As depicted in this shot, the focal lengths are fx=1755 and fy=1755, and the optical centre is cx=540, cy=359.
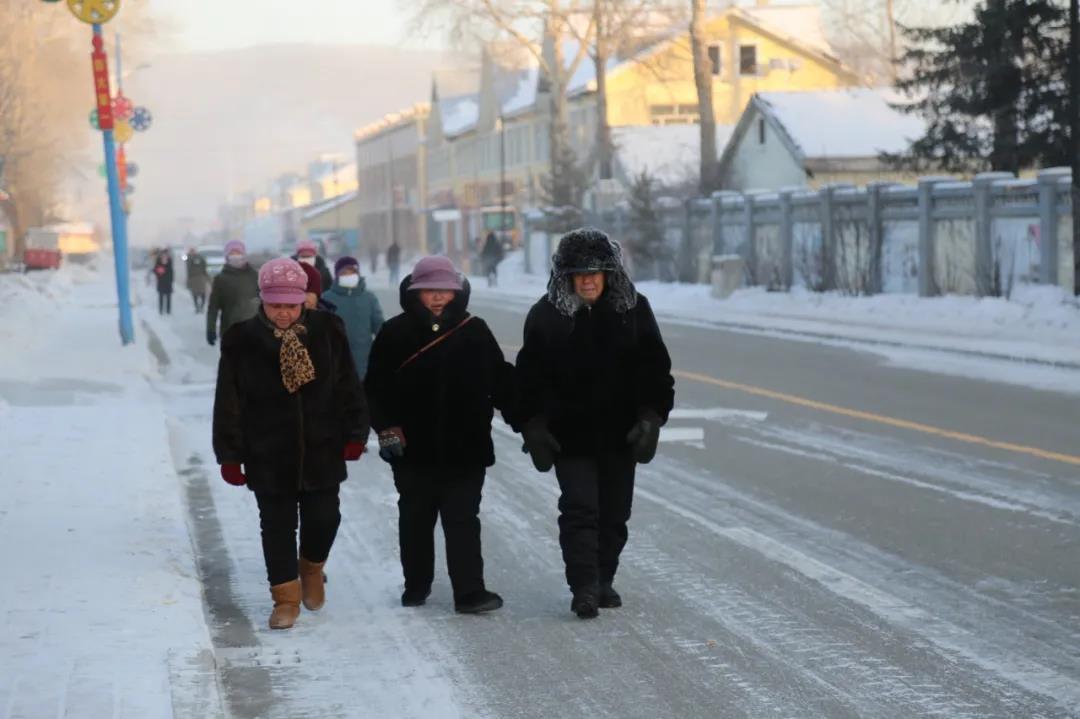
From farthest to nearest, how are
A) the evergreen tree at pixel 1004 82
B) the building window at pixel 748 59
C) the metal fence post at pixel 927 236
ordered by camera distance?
1. the building window at pixel 748 59
2. the evergreen tree at pixel 1004 82
3. the metal fence post at pixel 927 236

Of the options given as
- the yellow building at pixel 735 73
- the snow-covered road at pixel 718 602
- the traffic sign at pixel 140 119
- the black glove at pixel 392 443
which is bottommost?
the snow-covered road at pixel 718 602

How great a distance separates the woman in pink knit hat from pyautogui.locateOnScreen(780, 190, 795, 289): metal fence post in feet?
103

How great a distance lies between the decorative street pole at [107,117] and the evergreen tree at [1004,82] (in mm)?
16320

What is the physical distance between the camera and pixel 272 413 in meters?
7.46

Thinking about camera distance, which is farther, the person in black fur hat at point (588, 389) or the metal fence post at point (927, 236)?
the metal fence post at point (927, 236)

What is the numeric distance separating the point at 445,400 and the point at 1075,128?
2090 centimetres

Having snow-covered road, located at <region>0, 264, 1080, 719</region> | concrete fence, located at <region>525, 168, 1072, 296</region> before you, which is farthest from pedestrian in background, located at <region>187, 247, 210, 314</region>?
snow-covered road, located at <region>0, 264, 1080, 719</region>

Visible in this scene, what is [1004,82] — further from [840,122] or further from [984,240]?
[840,122]

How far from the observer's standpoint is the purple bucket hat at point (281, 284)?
739 cm

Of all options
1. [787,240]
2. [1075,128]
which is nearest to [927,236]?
A: [1075,128]

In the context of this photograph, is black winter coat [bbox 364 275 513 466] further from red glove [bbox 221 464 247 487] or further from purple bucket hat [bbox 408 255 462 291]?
red glove [bbox 221 464 247 487]

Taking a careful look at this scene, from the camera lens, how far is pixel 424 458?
7867mm

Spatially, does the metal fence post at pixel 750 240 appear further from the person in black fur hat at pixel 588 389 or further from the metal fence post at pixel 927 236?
the person in black fur hat at pixel 588 389

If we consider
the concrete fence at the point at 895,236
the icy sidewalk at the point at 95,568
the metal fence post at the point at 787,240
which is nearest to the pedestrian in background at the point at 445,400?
the icy sidewalk at the point at 95,568
